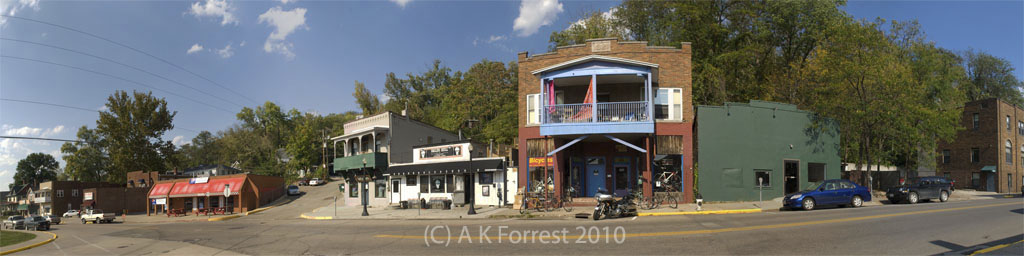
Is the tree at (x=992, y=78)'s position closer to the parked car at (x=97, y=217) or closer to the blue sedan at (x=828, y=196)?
the blue sedan at (x=828, y=196)

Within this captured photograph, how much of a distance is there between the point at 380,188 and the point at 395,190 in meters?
2.04

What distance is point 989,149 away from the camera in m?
43.3

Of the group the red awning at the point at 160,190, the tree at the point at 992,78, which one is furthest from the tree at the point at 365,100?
the tree at the point at 992,78

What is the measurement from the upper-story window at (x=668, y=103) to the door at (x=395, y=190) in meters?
18.5

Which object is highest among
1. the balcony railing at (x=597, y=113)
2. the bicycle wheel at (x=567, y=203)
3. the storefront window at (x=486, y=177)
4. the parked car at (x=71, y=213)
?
the balcony railing at (x=597, y=113)

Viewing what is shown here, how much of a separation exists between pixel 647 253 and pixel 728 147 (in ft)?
54.2

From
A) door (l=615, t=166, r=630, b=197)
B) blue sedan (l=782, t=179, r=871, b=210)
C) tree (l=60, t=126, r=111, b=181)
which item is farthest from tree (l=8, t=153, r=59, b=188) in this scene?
blue sedan (l=782, t=179, r=871, b=210)

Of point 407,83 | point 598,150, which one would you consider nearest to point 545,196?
point 598,150

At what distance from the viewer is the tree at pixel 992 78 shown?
61031 mm

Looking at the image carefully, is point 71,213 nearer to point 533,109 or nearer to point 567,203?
point 533,109

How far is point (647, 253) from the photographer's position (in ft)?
37.3

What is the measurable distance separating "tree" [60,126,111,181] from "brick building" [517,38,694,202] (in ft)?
258

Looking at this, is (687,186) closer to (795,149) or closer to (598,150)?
(598,150)

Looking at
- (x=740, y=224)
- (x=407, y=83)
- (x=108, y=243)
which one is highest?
(x=407, y=83)
